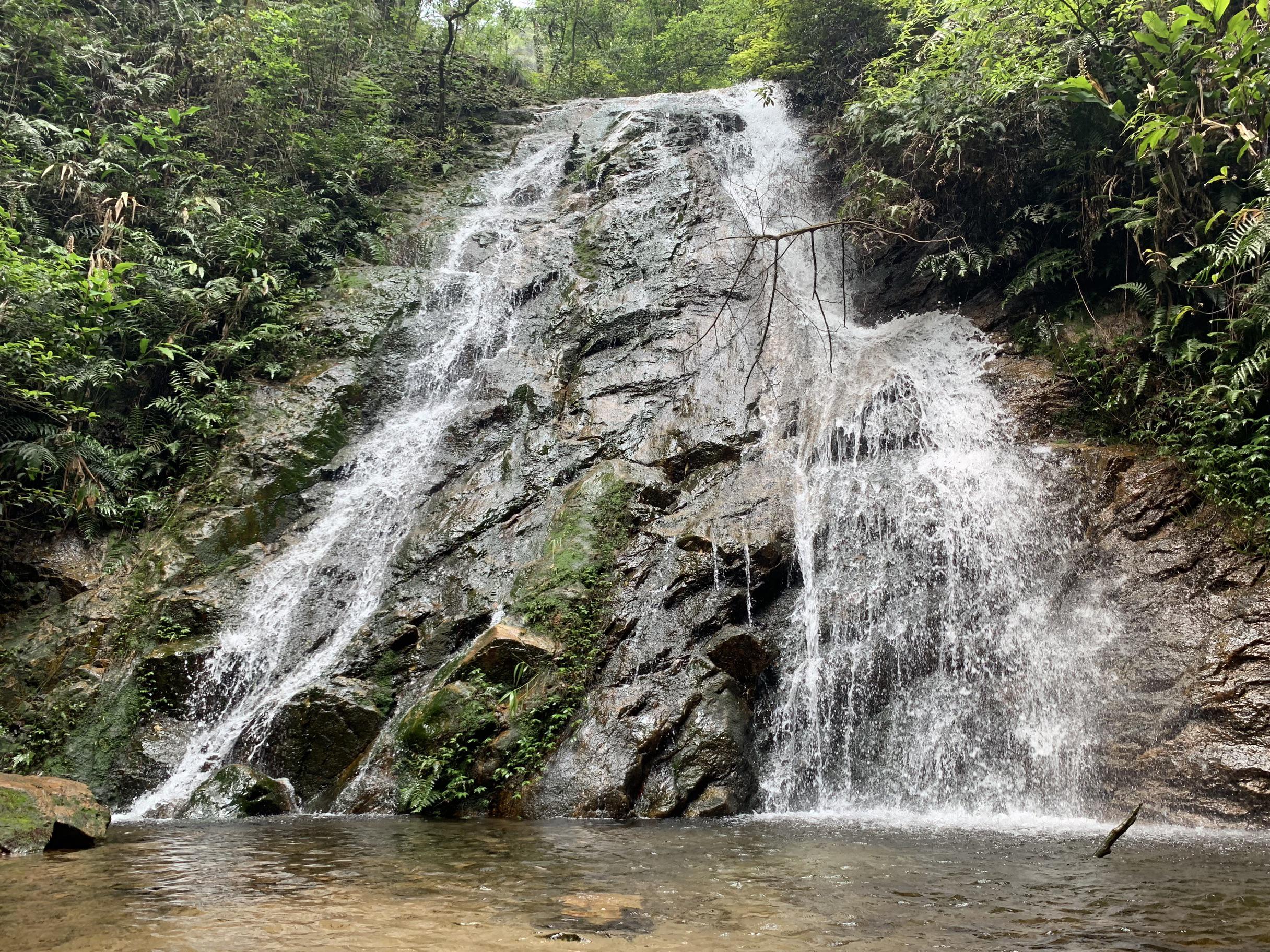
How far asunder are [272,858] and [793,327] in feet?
32.1

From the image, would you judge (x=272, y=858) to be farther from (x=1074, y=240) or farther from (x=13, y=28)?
(x=13, y=28)

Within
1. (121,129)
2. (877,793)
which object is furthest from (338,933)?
(121,129)

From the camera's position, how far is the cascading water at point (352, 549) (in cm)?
803

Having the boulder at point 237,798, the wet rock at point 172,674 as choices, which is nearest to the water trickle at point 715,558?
the boulder at point 237,798

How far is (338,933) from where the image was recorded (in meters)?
3.00

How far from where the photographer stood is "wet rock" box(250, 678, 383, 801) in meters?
7.50

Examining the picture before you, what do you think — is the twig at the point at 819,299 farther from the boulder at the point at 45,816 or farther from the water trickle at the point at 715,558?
the boulder at the point at 45,816

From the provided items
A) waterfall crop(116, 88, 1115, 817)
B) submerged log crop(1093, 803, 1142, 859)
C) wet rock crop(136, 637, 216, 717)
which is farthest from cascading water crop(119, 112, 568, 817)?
submerged log crop(1093, 803, 1142, 859)

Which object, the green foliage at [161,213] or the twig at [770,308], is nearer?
the twig at [770,308]

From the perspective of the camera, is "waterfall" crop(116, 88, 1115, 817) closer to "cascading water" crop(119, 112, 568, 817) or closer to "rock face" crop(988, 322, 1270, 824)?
"cascading water" crop(119, 112, 568, 817)

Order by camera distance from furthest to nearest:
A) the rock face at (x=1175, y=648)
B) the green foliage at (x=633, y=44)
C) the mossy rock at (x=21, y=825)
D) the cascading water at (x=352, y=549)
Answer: the green foliage at (x=633, y=44) → the cascading water at (x=352, y=549) → the rock face at (x=1175, y=648) → the mossy rock at (x=21, y=825)

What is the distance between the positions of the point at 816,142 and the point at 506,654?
1190cm

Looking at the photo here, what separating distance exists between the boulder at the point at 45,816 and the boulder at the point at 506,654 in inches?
123

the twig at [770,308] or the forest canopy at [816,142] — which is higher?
the forest canopy at [816,142]
